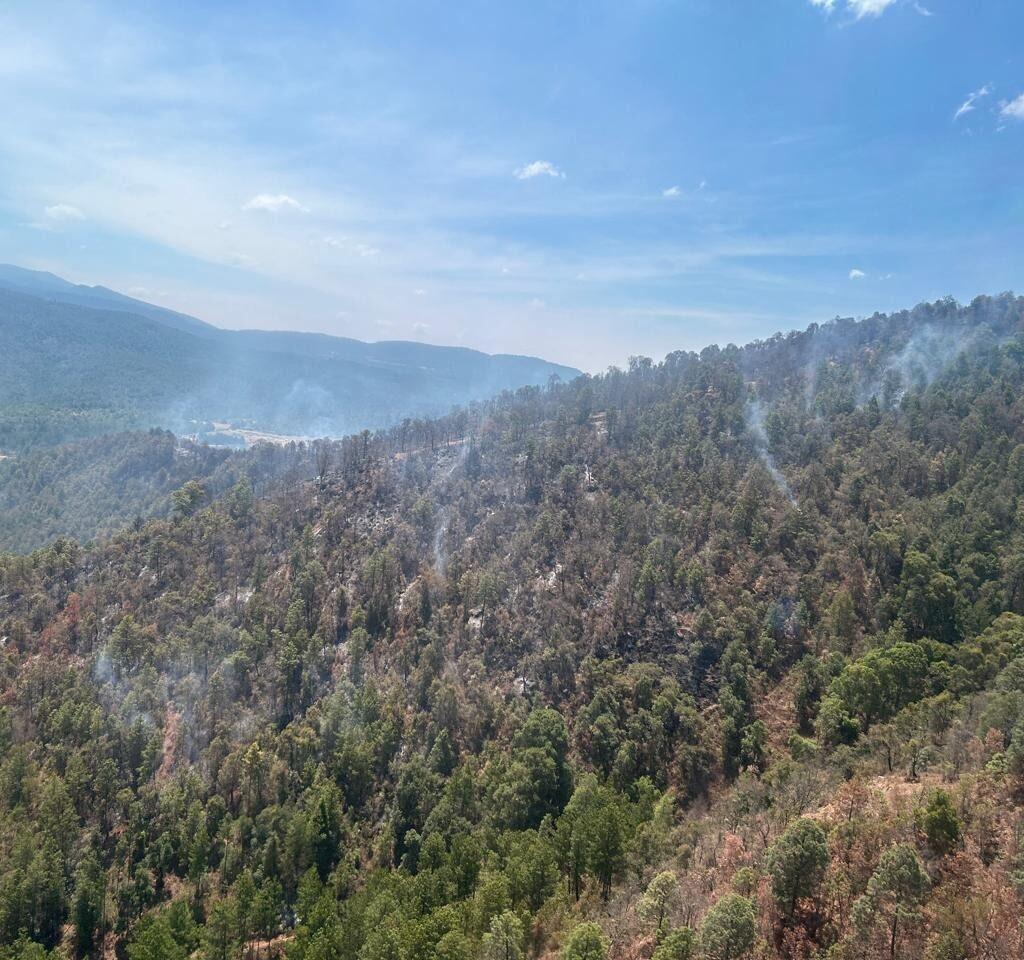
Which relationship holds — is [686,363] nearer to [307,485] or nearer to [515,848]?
[307,485]

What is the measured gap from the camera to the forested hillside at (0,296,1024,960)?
3625 centimetres

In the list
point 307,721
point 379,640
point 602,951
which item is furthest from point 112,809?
point 602,951

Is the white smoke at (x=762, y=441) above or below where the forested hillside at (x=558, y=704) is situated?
above

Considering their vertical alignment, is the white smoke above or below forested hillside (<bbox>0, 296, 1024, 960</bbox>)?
above

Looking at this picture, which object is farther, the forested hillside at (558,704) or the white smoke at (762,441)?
the white smoke at (762,441)

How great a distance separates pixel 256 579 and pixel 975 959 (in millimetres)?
112729

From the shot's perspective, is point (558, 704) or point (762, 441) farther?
point (762, 441)

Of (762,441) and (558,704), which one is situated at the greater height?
(762,441)

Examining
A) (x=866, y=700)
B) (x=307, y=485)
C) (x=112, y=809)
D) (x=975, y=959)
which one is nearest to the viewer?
(x=975, y=959)

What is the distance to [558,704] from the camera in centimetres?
8362

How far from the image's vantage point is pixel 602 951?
1275 inches

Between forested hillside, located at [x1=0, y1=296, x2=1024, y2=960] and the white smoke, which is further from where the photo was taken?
the white smoke

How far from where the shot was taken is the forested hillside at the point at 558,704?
36.2 m

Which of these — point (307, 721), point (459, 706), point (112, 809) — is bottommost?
point (112, 809)
